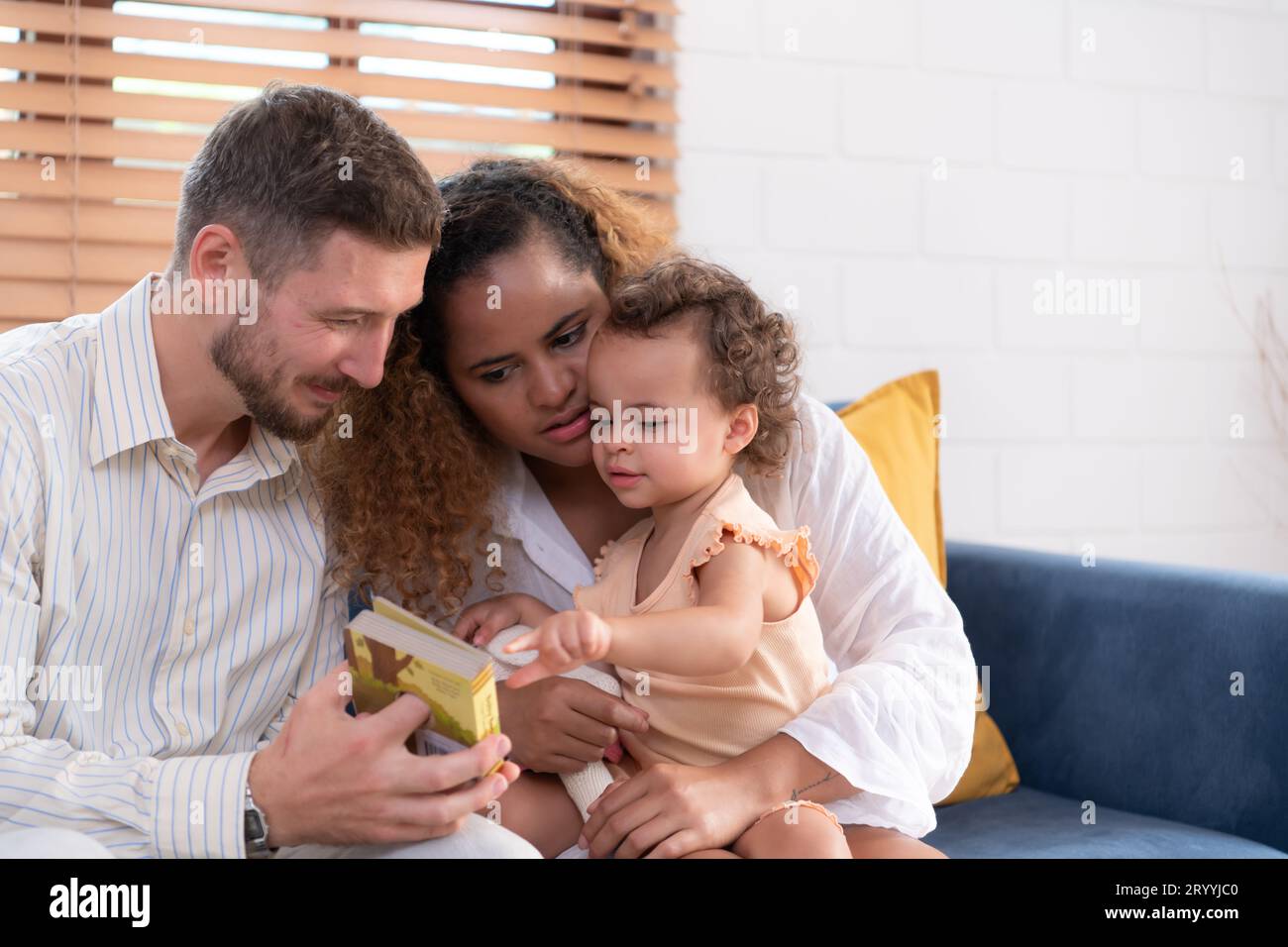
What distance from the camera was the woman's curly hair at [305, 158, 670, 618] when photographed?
56.1 inches

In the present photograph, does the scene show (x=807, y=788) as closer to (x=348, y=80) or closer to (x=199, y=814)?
(x=199, y=814)

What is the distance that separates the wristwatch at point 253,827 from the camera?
109 cm

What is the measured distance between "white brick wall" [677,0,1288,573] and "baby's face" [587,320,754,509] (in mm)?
824

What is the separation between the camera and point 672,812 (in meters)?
1.19

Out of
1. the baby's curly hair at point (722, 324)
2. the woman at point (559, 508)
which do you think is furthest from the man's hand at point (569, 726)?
the baby's curly hair at point (722, 324)

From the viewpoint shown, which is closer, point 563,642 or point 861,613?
point 563,642

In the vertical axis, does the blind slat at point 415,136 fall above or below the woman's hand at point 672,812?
above

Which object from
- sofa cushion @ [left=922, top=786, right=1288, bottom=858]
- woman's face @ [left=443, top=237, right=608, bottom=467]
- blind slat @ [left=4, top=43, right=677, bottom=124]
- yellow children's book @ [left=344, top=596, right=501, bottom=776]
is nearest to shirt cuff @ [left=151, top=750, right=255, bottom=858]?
yellow children's book @ [left=344, top=596, right=501, bottom=776]

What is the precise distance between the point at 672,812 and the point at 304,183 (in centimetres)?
70

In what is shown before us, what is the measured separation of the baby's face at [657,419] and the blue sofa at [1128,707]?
0.57m

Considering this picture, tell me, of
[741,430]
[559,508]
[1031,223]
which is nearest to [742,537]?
[741,430]

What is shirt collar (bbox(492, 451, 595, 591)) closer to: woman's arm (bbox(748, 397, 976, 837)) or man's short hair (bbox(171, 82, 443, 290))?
woman's arm (bbox(748, 397, 976, 837))

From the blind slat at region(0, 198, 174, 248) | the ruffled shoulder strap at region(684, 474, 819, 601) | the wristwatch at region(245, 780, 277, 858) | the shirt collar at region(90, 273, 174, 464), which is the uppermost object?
the blind slat at region(0, 198, 174, 248)

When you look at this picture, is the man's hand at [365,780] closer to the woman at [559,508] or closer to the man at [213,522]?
the man at [213,522]
